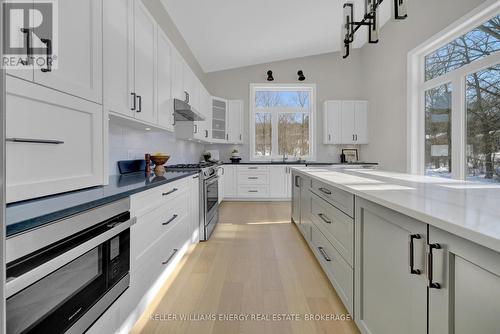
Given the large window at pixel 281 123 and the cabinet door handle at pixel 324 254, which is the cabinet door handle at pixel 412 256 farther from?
the large window at pixel 281 123

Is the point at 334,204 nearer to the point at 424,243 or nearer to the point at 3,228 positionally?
the point at 424,243

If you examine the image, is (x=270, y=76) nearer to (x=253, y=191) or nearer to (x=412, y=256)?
(x=253, y=191)

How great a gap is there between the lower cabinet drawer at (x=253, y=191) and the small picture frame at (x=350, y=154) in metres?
2.14

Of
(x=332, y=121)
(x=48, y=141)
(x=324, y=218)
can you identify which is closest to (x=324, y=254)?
(x=324, y=218)

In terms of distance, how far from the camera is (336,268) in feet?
5.86

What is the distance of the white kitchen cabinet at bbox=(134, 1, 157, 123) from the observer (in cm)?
201

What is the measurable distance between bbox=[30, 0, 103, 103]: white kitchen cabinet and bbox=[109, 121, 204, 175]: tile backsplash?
842 millimetres

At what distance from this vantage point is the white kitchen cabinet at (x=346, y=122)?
233 inches

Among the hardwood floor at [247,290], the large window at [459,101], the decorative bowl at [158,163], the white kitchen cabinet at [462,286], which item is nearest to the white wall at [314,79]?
the large window at [459,101]

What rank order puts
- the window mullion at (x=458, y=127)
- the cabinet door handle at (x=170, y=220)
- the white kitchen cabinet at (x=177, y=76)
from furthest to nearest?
the window mullion at (x=458, y=127), the white kitchen cabinet at (x=177, y=76), the cabinet door handle at (x=170, y=220)

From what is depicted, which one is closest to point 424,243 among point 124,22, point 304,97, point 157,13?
point 124,22

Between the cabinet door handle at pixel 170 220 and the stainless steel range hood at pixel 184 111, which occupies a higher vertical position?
the stainless steel range hood at pixel 184 111

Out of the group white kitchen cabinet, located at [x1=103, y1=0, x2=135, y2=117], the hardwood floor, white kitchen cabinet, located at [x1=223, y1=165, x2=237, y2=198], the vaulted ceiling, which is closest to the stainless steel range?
the hardwood floor

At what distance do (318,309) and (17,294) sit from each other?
5.09 feet
